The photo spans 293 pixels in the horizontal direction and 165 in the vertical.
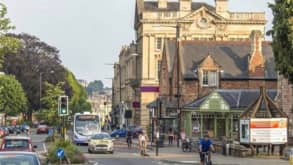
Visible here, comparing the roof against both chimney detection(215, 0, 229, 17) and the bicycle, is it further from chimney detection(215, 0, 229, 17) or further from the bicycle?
the bicycle

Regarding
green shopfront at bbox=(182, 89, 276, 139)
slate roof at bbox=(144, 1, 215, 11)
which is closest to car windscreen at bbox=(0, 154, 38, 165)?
green shopfront at bbox=(182, 89, 276, 139)

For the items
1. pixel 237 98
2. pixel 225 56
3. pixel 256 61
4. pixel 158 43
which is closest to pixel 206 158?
pixel 237 98

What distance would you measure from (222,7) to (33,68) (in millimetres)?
31833

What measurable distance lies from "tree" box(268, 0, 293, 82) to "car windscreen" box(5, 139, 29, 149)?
1112 cm

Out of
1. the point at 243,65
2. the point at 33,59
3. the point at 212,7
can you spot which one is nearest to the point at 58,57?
the point at 33,59

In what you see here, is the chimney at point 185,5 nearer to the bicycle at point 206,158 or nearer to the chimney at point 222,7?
the chimney at point 222,7

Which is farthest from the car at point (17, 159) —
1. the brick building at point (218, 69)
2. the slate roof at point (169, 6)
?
the slate roof at point (169, 6)

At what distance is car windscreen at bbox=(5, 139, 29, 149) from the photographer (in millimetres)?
33000

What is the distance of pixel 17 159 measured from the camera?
17969 mm

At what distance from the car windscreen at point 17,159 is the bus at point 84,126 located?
4999cm

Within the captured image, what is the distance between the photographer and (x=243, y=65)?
261 ft

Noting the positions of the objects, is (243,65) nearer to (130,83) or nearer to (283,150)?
(283,150)

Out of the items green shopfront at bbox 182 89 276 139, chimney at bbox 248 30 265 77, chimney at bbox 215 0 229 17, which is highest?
chimney at bbox 215 0 229 17

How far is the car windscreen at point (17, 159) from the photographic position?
17.8 m
